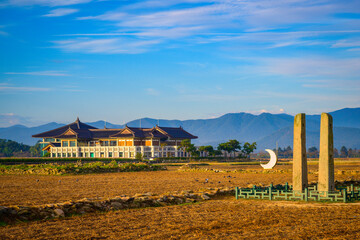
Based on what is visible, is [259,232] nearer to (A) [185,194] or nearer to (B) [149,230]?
(B) [149,230]

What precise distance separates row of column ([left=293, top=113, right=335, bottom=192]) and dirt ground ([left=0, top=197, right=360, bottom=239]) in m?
2.19

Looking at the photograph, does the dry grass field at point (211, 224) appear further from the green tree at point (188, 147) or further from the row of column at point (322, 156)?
the green tree at point (188, 147)

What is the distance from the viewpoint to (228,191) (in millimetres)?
25094

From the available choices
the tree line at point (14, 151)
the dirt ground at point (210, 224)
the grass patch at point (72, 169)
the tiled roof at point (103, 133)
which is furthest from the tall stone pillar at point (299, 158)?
the tree line at point (14, 151)

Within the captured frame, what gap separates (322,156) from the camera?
71.4 ft

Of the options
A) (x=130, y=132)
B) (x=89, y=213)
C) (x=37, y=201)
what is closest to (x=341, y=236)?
(x=89, y=213)

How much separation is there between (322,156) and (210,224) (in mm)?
8956

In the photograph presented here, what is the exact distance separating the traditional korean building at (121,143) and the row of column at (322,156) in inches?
2989

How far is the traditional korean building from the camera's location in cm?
9994

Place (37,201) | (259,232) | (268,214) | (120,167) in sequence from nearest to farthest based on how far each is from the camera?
(259,232) → (268,214) → (37,201) → (120,167)

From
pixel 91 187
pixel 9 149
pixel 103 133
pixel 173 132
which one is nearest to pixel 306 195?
pixel 91 187

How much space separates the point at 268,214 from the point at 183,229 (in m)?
4.28

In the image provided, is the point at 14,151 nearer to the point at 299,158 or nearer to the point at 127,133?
the point at 127,133

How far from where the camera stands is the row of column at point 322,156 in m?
21.5
